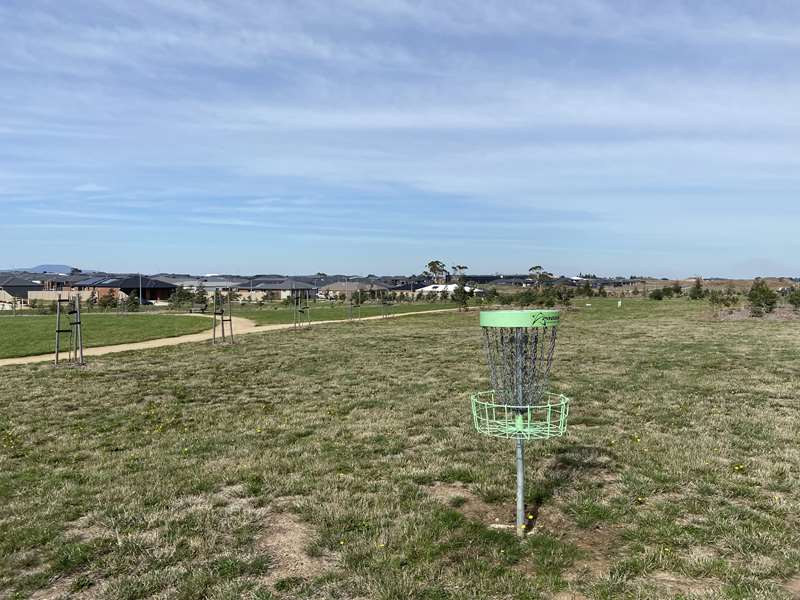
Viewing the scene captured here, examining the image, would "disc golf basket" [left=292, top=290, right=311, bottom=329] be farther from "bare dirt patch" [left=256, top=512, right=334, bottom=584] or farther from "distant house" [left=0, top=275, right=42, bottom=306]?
"distant house" [left=0, top=275, right=42, bottom=306]

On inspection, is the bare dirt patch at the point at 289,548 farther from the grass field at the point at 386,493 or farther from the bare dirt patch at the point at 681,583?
the bare dirt patch at the point at 681,583

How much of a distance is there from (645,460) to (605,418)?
261cm

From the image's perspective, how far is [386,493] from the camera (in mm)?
6816

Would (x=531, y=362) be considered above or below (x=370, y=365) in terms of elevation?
above

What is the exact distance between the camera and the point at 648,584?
477 centimetres

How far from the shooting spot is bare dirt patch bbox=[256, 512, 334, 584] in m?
5.03

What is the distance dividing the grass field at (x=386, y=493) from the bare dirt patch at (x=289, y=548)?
23mm

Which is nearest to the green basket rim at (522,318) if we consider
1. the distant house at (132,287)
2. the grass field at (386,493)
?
the grass field at (386,493)

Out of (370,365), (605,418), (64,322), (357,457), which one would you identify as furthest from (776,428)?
(64,322)

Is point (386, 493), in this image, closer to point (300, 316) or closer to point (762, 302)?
point (300, 316)

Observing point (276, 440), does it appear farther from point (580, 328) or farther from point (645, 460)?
point (580, 328)

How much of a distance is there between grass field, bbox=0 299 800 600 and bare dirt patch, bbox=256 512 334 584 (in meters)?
0.02

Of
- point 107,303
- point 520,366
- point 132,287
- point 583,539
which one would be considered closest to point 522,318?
point 520,366

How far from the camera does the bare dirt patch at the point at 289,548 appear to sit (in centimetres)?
503
